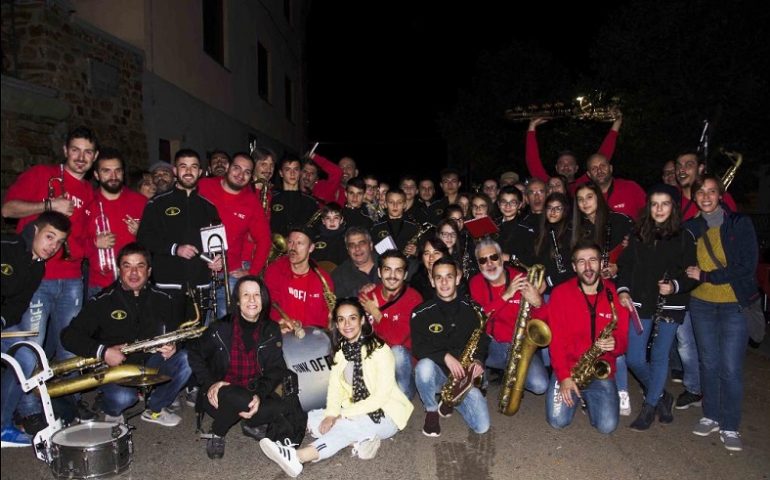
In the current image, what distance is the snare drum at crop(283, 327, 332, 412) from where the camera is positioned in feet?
13.9

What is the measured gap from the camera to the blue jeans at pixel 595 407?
169 inches

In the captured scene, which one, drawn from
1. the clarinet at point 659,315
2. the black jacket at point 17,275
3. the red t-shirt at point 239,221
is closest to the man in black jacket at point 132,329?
the black jacket at point 17,275

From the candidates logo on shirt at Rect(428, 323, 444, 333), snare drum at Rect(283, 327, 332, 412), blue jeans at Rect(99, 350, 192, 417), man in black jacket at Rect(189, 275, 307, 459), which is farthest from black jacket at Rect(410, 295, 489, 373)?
blue jeans at Rect(99, 350, 192, 417)

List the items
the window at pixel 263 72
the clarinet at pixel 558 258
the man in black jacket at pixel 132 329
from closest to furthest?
the man in black jacket at pixel 132 329 → the clarinet at pixel 558 258 → the window at pixel 263 72

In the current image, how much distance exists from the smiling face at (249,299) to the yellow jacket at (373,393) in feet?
2.29

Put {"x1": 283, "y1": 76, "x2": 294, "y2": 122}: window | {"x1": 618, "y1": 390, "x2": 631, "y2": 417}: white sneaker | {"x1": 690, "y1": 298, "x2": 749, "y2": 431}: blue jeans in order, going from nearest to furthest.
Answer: {"x1": 690, "y1": 298, "x2": 749, "y2": 431}: blue jeans → {"x1": 618, "y1": 390, "x2": 631, "y2": 417}: white sneaker → {"x1": 283, "y1": 76, "x2": 294, "y2": 122}: window

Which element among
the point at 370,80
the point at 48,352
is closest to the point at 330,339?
the point at 48,352

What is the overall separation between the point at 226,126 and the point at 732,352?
11.2 m

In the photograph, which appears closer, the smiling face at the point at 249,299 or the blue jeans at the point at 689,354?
the smiling face at the point at 249,299

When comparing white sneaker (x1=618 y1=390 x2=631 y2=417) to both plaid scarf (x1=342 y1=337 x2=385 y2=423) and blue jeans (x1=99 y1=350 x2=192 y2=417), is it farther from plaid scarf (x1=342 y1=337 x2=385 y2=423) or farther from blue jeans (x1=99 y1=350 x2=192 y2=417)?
blue jeans (x1=99 y1=350 x2=192 y2=417)

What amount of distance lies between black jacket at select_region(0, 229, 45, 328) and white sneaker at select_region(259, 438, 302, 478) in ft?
6.27

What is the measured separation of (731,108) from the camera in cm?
1275

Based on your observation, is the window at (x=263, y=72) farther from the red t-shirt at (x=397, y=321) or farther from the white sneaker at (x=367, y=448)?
the white sneaker at (x=367, y=448)

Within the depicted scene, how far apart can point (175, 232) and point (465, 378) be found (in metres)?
2.77
